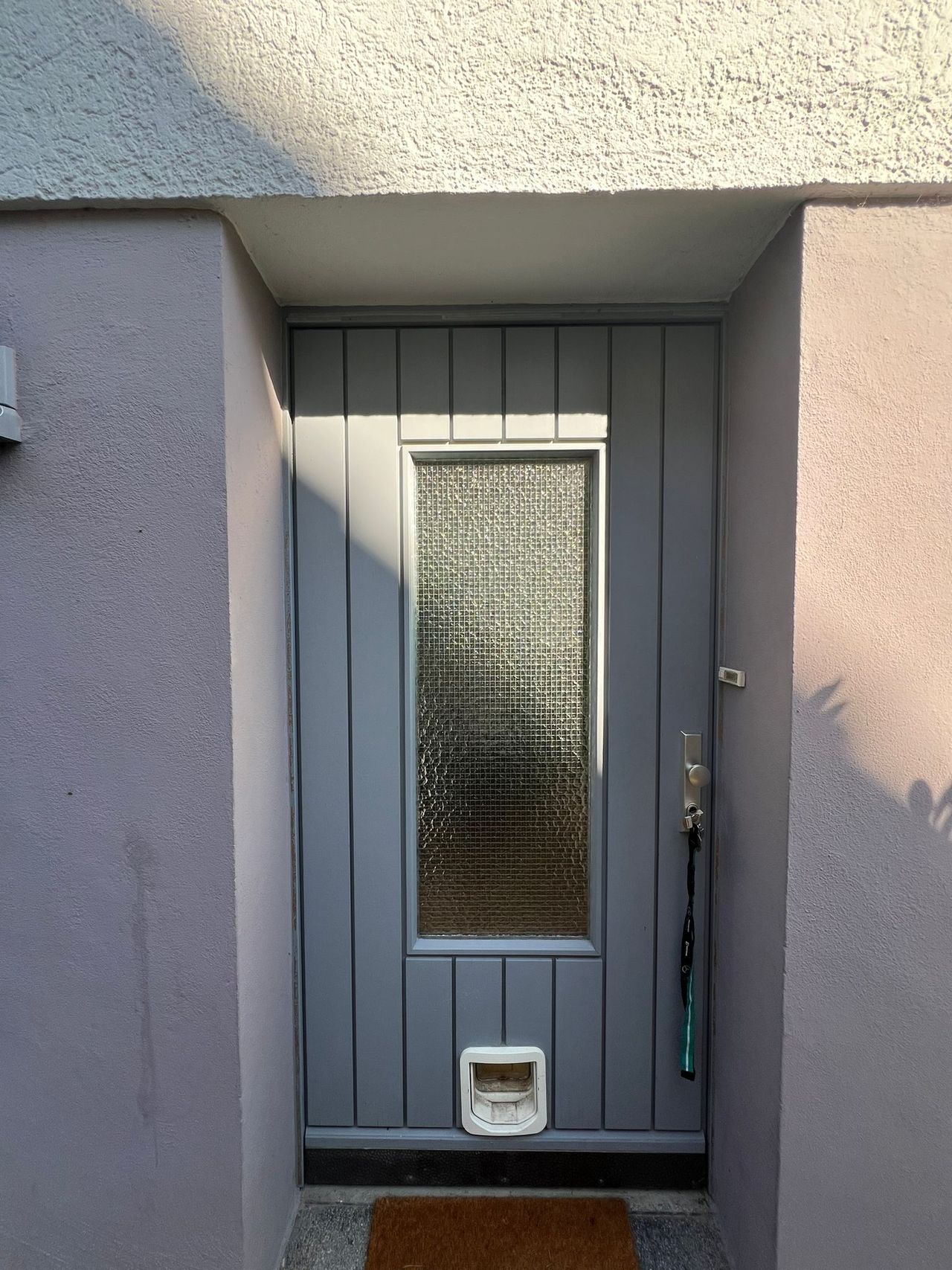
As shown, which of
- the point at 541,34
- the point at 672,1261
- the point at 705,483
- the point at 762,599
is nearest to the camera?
the point at 541,34

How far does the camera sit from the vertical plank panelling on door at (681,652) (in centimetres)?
168

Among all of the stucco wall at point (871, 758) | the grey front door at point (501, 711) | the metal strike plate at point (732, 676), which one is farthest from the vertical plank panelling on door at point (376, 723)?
the stucco wall at point (871, 758)

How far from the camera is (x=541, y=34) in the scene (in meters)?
1.19

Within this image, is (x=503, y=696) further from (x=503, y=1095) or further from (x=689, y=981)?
(x=503, y=1095)

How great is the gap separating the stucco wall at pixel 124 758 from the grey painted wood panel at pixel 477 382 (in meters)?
0.53

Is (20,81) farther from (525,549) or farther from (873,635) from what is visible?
(873,635)

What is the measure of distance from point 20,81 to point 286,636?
1.22 metres

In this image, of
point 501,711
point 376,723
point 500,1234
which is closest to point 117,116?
point 376,723

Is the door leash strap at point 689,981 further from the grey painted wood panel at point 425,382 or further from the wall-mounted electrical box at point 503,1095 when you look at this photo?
the grey painted wood panel at point 425,382

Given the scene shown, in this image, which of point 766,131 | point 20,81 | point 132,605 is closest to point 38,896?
point 132,605

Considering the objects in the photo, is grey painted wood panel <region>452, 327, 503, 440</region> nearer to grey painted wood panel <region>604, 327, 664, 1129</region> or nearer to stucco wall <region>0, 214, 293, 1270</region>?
grey painted wood panel <region>604, 327, 664, 1129</region>

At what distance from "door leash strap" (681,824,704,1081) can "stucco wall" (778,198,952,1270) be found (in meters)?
0.32

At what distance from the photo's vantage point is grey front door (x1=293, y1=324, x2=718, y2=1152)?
168cm

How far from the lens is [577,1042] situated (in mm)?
1729
